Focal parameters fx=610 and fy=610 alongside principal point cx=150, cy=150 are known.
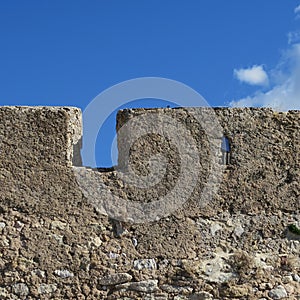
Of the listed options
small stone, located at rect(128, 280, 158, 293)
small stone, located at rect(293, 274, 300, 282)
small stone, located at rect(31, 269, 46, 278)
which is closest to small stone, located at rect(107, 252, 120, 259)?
small stone, located at rect(128, 280, 158, 293)

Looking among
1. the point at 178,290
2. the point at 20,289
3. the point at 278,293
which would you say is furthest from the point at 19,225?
the point at 278,293

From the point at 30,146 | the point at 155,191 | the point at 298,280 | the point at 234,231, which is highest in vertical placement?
the point at 30,146

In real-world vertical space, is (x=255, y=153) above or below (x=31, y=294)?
above

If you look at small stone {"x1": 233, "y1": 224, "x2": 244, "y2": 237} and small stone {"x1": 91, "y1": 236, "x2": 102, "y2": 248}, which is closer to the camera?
small stone {"x1": 91, "y1": 236, "x2": 102, "y2": 248}

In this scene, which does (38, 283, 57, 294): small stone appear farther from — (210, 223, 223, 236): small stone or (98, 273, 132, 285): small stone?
(210, 223, 223, 236): small stone

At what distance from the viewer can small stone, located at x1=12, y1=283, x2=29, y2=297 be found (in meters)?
4.68

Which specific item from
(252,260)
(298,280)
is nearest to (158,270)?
(252,260)

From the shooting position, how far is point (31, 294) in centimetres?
468

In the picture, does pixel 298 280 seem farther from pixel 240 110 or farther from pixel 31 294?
pixel 31 294

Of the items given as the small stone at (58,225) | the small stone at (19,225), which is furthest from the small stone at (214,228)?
the small stone at (19,225)

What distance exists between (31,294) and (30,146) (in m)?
1.15

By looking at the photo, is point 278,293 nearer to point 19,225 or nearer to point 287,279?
point 287,279

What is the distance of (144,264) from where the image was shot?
4.73 m

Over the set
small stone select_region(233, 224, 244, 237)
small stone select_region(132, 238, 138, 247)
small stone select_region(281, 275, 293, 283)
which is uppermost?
small stone select_region(233, 224, 244, 237)
